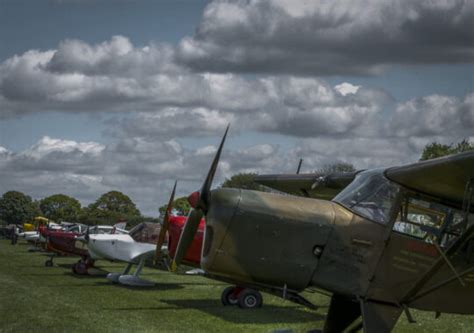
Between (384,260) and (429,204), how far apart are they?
34.6 inches

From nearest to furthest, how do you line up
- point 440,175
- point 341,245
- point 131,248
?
point 440,175 < point 341,245 < point 131,248

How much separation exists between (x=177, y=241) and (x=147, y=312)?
394cm

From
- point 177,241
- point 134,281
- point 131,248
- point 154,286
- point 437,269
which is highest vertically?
point 437,269

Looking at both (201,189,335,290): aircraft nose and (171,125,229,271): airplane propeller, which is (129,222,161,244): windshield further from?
(201,189,335,290): aircraft nose

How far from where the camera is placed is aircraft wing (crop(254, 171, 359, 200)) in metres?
12.4

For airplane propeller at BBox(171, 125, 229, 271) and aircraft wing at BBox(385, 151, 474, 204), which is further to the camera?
airplane propeller at BBox(171, 125, 229, 271)

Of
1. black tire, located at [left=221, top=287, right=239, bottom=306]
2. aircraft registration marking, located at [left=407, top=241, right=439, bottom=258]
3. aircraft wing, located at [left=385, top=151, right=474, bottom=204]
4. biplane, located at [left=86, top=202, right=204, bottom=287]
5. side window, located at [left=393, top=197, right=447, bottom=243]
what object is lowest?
black tire, located at [left=221, top=287, right=239, bottom=306]

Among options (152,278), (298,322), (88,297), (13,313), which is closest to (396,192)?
(298,322)

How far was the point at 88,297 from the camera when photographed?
20.9 metres

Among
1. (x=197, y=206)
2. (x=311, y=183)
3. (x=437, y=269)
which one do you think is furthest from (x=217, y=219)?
(x=311, y=183)

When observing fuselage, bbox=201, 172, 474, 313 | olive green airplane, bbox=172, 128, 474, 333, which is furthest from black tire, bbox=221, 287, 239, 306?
fuselage, bbox=201, 172, 474, 313

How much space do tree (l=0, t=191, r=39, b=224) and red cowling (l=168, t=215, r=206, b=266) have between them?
119m

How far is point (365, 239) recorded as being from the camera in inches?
349

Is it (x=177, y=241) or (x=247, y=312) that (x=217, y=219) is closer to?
(x=247, y=312)
